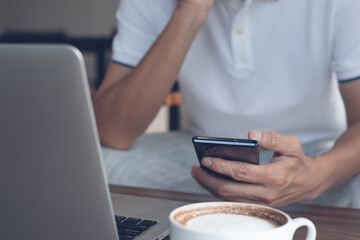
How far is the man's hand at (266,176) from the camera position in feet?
2.09

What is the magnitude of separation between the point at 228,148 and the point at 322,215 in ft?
0.67

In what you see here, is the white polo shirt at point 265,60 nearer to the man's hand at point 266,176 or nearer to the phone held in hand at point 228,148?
the man's hand at point 266,176

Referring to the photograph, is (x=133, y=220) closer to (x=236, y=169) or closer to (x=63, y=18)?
(x=236, y=169)

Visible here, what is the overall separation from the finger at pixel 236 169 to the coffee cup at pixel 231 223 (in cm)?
12

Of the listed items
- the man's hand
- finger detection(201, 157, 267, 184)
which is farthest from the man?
finger detection(201, 157, 267, 184)

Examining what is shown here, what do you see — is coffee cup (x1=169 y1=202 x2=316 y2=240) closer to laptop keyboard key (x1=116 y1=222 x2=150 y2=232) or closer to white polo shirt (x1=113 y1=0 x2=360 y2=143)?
laptop keyboard key (x1=116 y1=222 x2=150 y2=232)

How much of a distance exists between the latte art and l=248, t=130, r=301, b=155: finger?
178 mm

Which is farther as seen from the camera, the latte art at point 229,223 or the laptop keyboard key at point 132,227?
the laptop keyboard key at point 132,227

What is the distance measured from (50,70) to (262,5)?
85cm

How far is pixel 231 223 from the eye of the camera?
47 cm

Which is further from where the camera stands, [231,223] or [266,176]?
[266,176]

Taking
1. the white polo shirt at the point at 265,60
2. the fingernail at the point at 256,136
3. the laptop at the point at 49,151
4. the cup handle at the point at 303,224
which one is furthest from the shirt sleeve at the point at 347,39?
the laptop at the point at 49,151

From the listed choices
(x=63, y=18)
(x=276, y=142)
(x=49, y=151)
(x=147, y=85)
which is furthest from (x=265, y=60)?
(x=63, y=18)

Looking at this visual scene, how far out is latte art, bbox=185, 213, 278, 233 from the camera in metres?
0.46
